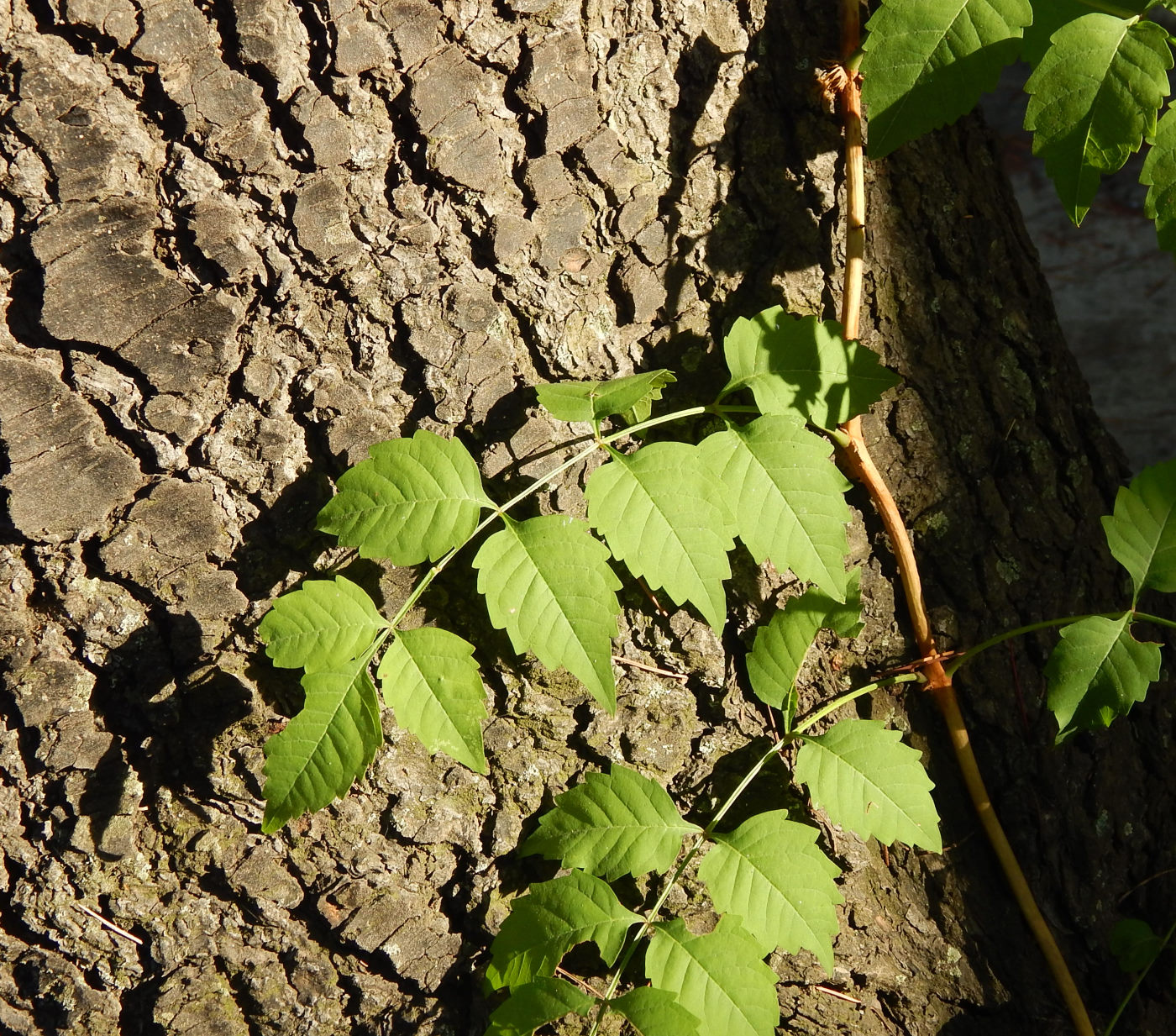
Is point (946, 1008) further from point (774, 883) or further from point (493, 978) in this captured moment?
point (493, 978)

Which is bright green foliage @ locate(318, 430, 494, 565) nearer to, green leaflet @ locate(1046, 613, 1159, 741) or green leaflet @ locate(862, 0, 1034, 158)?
green leaflet @ locate(862, 0, 1034, 158)

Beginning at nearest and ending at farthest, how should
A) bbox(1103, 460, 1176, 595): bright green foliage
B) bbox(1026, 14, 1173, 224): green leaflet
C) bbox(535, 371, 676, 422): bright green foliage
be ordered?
bbox(1026, 14, 1173, 224): green leaflet < bbox(535, 371, 676, 422): bright green foliage < bbox(1103, 460, 1176, 595): bright green foliage

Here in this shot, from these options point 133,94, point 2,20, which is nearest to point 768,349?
point 133,94

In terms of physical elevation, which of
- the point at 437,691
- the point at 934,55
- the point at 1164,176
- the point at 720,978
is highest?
the point at 934,55

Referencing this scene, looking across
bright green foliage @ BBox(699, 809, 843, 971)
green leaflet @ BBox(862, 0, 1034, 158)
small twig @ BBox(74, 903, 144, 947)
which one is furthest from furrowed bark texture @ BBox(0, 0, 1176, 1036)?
green leaflet @ BBox(862, 0, 1034, 158)

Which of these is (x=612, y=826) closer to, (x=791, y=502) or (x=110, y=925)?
(x=791, y=502)

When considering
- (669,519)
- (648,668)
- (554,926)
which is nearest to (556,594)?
(669,519)

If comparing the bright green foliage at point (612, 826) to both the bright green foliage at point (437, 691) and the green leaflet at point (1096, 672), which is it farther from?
the green leaflet at point (1096, 672)
